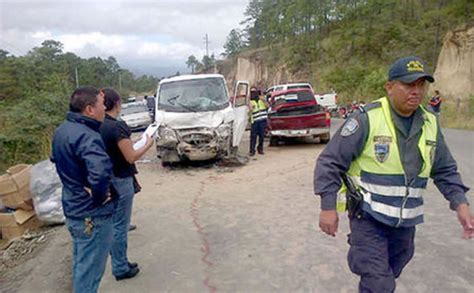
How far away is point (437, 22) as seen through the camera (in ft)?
98.8

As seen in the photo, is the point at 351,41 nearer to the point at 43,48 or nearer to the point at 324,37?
the point at 324,37

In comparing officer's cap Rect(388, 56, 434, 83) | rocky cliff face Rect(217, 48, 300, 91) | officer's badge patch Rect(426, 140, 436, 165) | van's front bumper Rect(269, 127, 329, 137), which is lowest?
van's front bumper Rect(269, 127, 329, 137)

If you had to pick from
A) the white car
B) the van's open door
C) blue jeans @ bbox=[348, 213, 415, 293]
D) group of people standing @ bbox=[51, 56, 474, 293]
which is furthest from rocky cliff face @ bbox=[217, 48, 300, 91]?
blue jeans @ bbox=[348, 213, 415, 293]

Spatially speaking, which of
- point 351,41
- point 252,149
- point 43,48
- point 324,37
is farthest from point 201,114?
point 43,48

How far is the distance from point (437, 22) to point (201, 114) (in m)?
26.7

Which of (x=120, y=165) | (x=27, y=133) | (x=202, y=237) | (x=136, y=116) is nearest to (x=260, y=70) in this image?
(x=136, y=116)

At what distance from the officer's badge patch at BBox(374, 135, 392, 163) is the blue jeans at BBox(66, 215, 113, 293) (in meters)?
1.94

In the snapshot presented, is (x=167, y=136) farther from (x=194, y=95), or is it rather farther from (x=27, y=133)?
(x=27, y=133)

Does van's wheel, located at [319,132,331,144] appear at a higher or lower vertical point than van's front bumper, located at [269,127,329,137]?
lower

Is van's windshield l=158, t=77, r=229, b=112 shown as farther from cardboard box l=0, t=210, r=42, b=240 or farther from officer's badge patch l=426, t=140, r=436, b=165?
officer's badge patch l=426, t=140, r=436, b=165

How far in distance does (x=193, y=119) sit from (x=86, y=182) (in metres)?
6.29

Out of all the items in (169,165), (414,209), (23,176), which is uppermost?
(414,209)

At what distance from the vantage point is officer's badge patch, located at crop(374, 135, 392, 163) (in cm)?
251

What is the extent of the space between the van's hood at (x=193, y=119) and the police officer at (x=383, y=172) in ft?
22.0
